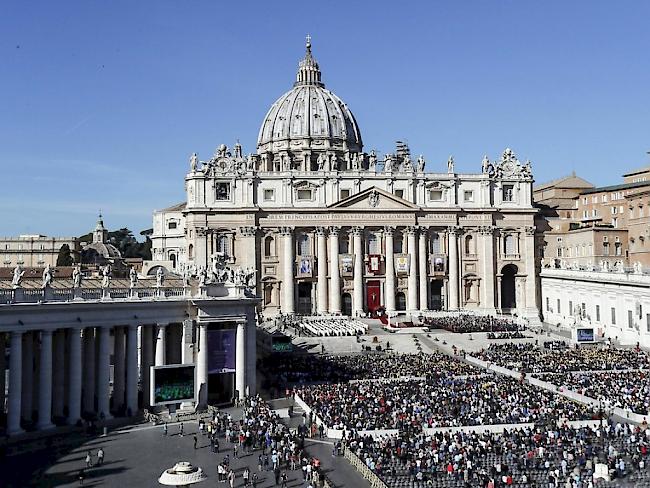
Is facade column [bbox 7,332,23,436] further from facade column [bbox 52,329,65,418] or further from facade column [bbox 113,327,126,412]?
facade column [bbox 113,327,126,412]

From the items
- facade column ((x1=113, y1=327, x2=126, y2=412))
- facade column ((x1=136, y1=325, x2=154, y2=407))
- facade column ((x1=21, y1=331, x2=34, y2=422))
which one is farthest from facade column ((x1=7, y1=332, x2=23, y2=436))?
facade column ((x1=136, y1=325, x2=154, y2=407))

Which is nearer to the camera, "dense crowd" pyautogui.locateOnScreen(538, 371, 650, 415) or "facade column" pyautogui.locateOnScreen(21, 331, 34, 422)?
"facade column" pyautogui.locateOnScreen(21, 331, 34, 422)

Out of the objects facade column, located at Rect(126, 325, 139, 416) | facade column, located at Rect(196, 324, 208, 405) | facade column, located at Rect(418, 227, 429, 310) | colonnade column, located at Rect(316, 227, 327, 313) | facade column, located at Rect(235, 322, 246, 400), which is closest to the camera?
facade column, located at Rect(126, 325, 139, 416)

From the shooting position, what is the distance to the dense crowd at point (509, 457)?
27.2 meters

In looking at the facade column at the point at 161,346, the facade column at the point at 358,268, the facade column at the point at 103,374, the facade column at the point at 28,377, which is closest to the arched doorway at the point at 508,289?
the facade column at the point at 358,268

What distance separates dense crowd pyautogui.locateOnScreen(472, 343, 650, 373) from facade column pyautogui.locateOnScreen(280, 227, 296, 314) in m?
29.7

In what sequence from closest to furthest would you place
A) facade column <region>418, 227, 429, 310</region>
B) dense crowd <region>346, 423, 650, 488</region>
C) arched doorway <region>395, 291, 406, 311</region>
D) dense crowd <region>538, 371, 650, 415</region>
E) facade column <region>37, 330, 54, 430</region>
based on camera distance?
dense crowd <region>346, 423, 650, 488</region>
facade column <region>37, 330, 54, 430</region>
dense crowd <region>538, 371, 650, 415</region>
facade column <region>418, 227, 429, 310</region>
arched doorway <region>395, 291, 406, 311</region>

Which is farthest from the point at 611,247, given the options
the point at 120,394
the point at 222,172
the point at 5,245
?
the point at 5,245

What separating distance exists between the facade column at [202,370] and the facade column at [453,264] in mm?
51938

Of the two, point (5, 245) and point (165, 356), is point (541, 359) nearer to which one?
point (165, 356)

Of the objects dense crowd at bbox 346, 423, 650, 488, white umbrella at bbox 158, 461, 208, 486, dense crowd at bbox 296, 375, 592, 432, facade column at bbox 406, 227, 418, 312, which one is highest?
facade column at bbox 406, 227, 418, 312

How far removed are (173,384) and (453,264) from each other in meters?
56.0

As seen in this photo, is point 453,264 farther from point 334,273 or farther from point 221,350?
point 221,350

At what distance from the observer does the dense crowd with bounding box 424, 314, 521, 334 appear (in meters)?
70.8
